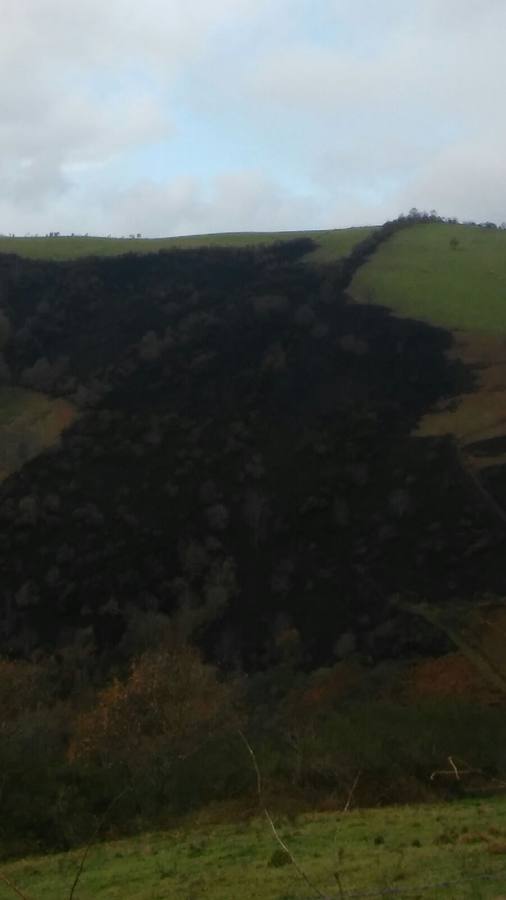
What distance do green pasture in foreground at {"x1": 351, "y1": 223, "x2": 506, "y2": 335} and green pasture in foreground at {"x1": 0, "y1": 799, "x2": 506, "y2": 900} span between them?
90.9 ft

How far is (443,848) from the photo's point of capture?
11.7m

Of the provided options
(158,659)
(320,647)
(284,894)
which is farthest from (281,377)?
(284,894)

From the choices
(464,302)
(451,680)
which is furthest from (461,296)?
(451,680)

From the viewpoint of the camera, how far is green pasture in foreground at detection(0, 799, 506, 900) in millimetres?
9609

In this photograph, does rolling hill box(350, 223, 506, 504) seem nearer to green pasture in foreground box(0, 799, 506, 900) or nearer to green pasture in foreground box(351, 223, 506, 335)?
green pasture in foreground box(351, 223, 506, 335)

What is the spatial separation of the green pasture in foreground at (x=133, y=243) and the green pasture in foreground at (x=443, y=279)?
4251 mm

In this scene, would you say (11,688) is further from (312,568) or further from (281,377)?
(281,377)

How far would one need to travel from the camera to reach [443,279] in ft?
144

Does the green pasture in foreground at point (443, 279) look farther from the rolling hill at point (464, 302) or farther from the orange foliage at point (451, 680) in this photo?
the orange foliage at point (451, 680)

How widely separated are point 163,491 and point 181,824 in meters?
22.0

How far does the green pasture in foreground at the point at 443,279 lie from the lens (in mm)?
41562

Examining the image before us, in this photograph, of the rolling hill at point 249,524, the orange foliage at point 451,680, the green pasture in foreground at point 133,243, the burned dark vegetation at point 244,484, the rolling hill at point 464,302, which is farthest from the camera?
the green pasture in foreground at point 133,243

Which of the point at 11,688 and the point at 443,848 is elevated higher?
the point at 443,848

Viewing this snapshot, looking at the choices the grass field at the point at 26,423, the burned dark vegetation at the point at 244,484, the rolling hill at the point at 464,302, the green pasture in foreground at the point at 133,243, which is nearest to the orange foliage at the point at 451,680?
the burned dark vegetation at the point at 244,484
